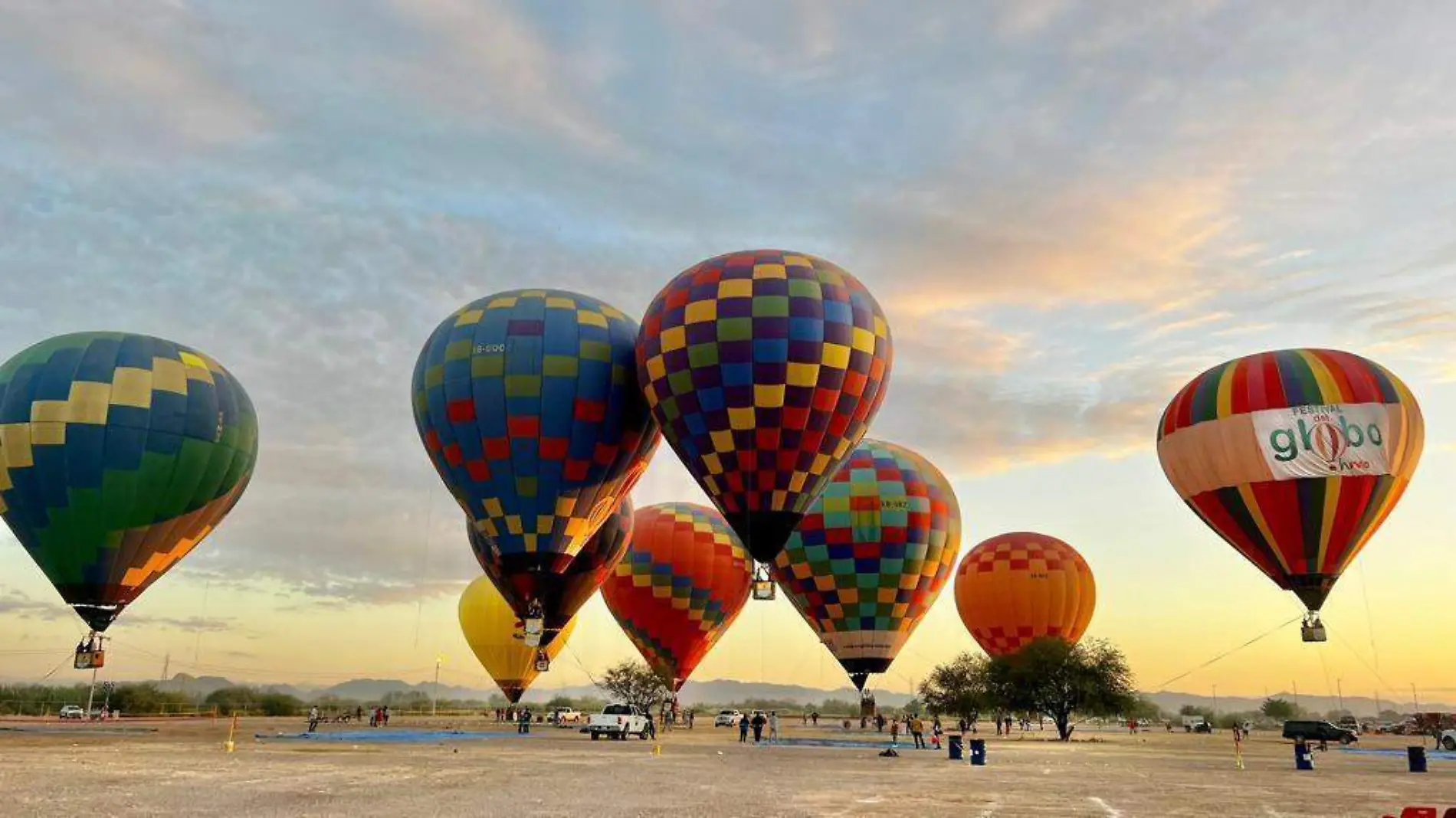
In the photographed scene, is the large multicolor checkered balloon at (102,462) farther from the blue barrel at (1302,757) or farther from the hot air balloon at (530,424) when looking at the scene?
the blue barrel at (1302,757)

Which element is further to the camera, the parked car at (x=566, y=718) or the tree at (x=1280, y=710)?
the tree at (x=1280, y=710)

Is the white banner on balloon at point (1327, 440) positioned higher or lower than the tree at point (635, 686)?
higher

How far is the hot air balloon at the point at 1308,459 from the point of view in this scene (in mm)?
30672

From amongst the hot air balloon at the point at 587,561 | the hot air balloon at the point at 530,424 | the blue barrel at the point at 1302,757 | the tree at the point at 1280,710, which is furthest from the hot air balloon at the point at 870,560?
the tree at the point at 1280,710

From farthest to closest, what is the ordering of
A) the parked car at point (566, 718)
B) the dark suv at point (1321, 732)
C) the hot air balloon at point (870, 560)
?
the parked car at point (566, 718) < the dark suv at point (1321, 732) < the hot air balloon at point (870, 560)

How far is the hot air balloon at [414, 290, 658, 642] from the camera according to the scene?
3073cm

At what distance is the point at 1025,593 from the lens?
180 ft

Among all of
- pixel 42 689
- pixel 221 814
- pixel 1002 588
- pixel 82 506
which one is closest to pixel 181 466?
pixel 82 506

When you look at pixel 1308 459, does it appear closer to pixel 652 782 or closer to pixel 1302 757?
pixel 1302 757

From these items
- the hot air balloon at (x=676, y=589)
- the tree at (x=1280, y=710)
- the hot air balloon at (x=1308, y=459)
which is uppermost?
the hot air balloon at (x=1308, y=459)

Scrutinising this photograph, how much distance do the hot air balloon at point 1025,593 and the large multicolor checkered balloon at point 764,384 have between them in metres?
29.4

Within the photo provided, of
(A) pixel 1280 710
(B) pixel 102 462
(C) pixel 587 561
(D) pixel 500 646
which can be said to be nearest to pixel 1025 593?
(C) pixel 587 561

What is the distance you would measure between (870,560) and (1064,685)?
1590 centimetres

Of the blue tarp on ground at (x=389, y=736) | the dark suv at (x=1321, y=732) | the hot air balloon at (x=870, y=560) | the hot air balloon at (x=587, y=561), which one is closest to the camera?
the blue tarp on ground at (x=389, y=736)
